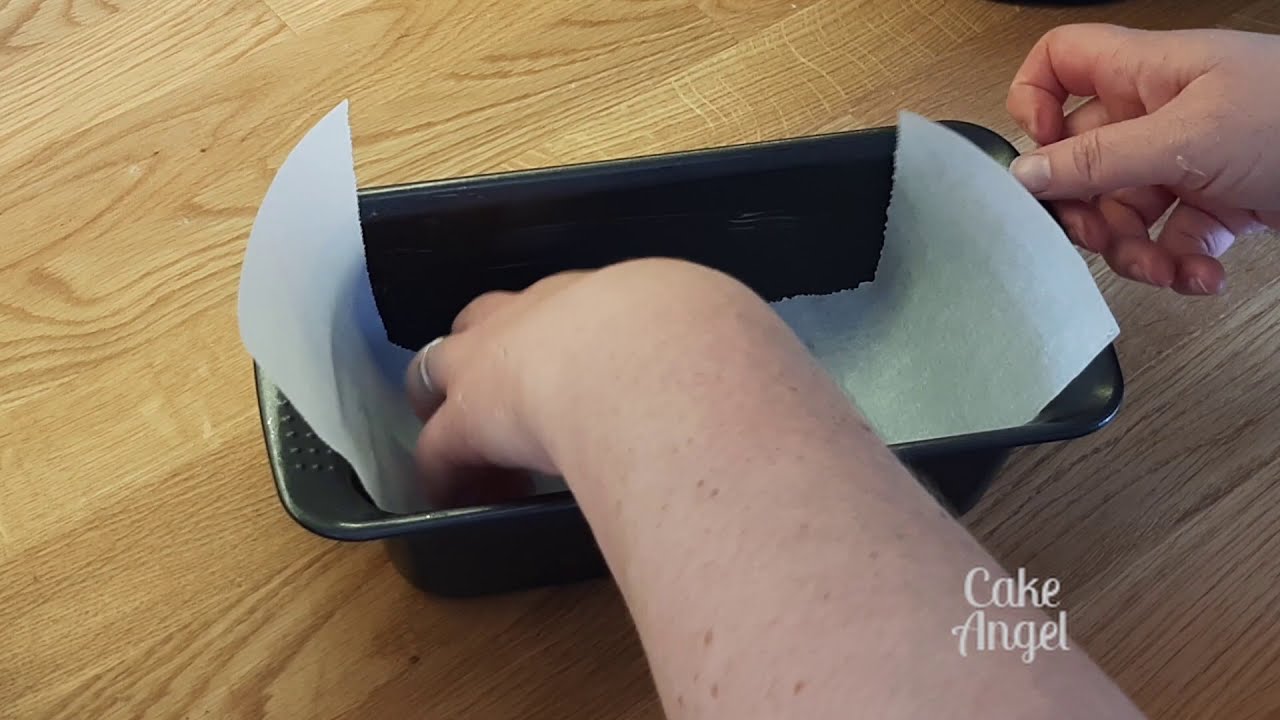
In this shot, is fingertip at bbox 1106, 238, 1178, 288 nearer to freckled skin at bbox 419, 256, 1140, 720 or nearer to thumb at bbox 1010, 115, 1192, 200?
thumb at bbox 1010, 115, 1192, 200

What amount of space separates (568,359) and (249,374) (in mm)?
211

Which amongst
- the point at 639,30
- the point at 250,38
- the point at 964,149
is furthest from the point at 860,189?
the point at 250,38

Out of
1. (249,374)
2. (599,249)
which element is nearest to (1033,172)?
(599,249)

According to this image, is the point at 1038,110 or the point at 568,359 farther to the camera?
the point at 1038,110

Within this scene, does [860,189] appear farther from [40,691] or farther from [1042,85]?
[40,691]

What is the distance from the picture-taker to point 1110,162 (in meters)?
0.39

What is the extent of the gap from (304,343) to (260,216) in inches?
1.8

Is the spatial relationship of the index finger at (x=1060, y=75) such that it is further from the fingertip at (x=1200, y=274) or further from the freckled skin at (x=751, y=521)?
the freckled skin at (x=751, y=521)

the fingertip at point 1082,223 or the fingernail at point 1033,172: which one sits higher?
the fingernail at point 1033,172

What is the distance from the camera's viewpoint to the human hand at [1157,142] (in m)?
0.38

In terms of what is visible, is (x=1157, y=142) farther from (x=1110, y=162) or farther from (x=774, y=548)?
(x=774, y=548)

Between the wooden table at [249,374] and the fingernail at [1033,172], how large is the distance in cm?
11

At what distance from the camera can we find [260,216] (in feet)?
1.22

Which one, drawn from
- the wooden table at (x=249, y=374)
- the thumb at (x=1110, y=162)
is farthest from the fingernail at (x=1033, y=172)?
the wooden table at (x=249, y=374)
